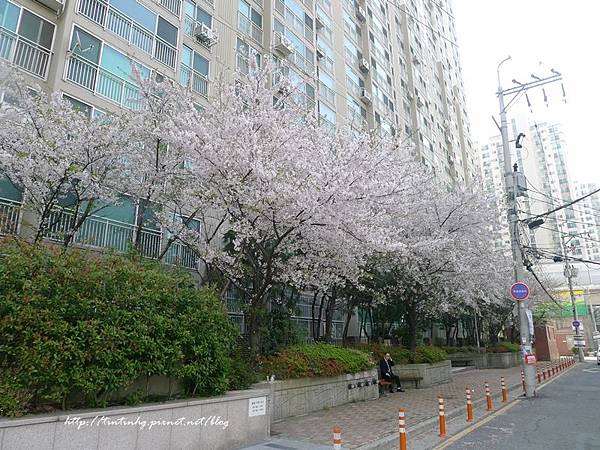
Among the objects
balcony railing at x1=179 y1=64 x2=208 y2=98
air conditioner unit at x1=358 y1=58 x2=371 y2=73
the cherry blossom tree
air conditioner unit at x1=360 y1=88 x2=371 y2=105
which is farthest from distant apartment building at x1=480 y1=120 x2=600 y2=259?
the cherry blossom tree

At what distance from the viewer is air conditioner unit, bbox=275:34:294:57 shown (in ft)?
74.3

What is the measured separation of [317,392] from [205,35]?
15027 millimetres

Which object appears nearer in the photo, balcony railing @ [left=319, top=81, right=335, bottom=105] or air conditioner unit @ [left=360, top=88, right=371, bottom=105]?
balcony railing @ [left=319, top=81, right=335, bottom=105]

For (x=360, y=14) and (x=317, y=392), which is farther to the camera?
(x=360, y=14)

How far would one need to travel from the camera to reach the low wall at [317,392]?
1068cm

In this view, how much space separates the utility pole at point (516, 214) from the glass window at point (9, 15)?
1704cm

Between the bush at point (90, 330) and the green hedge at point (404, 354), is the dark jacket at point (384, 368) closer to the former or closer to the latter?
the green hedge at point (404, 354)

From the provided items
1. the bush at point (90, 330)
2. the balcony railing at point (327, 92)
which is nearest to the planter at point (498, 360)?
the balcony railing at point (327, 92)

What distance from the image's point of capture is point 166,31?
17109 millimetres

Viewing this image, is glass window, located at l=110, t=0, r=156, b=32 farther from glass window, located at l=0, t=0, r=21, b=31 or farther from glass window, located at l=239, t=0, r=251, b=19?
glass window, located at l=239, t=0, r=251, b=19

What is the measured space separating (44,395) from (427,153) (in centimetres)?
3972

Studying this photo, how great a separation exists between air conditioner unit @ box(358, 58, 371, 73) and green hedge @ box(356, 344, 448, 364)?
22.0 metres

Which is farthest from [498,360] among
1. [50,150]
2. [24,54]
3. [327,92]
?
[24,54]

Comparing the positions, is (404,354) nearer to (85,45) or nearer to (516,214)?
(516,214)
